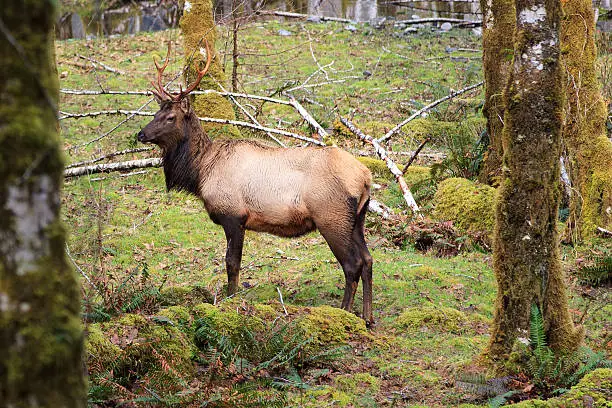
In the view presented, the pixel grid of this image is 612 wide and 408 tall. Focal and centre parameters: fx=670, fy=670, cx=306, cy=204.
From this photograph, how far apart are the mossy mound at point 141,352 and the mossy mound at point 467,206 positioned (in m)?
5.71

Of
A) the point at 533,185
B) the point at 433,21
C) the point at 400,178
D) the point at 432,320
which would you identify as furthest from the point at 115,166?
the point at 433,21

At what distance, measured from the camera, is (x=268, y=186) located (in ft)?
26.3

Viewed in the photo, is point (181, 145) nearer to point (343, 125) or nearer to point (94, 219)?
point (94, 219)

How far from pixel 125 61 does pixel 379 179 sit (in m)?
10.6

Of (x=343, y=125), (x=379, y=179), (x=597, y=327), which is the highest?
(x=343, y=125)

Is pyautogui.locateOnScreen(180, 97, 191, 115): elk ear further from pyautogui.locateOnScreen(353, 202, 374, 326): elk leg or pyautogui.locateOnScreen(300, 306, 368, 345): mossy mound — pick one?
pyautogui.locateOnScreen(300, 306, 368, 345): mossy mound

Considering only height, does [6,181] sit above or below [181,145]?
above

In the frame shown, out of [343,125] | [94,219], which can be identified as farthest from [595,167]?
[94,219]

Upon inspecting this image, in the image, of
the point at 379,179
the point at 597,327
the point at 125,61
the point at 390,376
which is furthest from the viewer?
the point at 125,61

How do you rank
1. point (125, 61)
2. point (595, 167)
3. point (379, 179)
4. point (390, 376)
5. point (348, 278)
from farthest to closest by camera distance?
point (125, 61), point (379, 179), point (595, 167), point (348, 278), point (390, 376)

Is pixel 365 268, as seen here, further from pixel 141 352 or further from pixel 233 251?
pixel 141 352

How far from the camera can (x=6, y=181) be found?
190 centimetres

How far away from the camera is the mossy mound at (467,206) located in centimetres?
988

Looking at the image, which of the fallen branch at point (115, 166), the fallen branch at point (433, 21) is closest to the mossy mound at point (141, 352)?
the fallen branch at point (115, 166)
